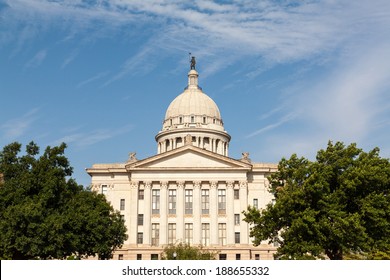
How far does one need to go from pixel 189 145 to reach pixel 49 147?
32955 millimetres

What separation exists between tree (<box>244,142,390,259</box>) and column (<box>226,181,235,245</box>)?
Answer: 108 ft

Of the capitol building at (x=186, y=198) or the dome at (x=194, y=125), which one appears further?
the dome at (x=194, y=125)

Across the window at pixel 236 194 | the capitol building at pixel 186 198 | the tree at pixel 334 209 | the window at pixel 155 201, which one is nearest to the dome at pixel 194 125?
the capitol building at pixel 186 198

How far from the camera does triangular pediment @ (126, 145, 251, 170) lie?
78.0m

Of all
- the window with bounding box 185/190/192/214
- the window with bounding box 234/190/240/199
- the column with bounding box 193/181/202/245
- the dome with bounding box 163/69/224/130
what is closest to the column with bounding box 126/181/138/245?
the window with bounding box 185/190/192/214

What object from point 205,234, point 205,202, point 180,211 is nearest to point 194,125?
point 205,202

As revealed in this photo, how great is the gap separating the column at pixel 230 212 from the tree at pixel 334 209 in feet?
108

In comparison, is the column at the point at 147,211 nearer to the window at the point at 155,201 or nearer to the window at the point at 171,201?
the window at the point at 155,201

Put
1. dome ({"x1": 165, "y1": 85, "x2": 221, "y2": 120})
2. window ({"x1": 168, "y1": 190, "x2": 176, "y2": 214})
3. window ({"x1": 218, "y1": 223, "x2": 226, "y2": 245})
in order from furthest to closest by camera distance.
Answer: dome ({"x1": 165, "y1": 85, "x2": 221, "y2": 120}) < window ({"x1": 168, "y1": 190, "x2": 176, "y2": 214}) < window ({"x1": 218, "y1": 223, "x2": 226, "y2": 245})

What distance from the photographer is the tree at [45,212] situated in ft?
141

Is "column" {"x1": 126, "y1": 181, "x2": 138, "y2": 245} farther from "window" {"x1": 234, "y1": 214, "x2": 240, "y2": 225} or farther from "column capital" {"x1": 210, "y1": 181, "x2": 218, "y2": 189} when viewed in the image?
"window" {"x1": 234, "y1": 214, "x2": 240, "y2": 225}

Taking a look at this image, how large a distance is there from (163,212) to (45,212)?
33.3 m
